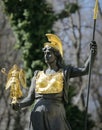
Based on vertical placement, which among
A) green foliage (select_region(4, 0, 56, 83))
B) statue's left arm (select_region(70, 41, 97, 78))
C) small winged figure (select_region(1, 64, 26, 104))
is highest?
statue's left arm (select_region(70, 41, 97, 78))

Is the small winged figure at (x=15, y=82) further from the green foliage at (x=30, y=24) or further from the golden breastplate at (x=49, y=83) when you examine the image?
the green foliage at (x=30, y=24)

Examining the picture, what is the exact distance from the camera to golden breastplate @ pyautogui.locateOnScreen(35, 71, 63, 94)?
7.12 m

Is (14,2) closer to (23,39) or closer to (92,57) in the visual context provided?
(23,39)

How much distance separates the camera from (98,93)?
22266mm

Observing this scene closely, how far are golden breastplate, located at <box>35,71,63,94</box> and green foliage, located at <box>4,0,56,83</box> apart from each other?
29.5 feet

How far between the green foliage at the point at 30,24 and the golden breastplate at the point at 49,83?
29.5ft

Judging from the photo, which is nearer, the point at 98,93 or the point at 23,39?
the point at 23,39

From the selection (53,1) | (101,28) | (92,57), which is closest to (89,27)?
(101,28)

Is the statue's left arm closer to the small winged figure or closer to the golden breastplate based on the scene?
the golden breastplate

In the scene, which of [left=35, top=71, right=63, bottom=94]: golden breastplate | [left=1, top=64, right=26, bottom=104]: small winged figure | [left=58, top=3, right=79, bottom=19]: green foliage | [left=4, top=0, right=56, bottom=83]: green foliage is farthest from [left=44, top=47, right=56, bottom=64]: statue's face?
[left=58, top=3, right=79, bottom=19]: green foliage

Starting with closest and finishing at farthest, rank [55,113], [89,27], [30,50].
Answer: [55,113] < [30,50] < [89,27]

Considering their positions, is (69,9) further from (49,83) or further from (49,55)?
(49,83)

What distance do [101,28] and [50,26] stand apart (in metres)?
4.71

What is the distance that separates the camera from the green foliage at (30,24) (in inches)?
658
